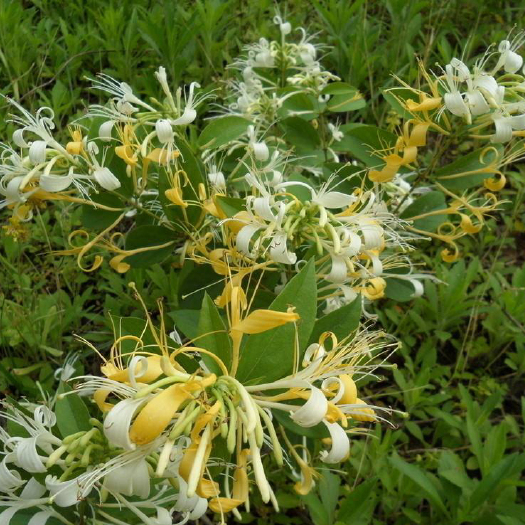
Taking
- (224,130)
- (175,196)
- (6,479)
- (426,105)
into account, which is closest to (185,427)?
(6,479)

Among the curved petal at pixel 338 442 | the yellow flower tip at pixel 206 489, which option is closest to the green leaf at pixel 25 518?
the yellow flower tip at pixel 206 489

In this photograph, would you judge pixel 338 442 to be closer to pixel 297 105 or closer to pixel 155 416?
pixel 155 416

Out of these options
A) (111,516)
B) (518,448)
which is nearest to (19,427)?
(111,516)

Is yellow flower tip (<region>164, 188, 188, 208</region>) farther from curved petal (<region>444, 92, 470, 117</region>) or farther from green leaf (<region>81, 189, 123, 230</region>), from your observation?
curved petal (<region>444, 92, 470, 117</region>)

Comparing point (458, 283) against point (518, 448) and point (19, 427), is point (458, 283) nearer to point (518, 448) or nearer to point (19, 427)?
point (518, 448)

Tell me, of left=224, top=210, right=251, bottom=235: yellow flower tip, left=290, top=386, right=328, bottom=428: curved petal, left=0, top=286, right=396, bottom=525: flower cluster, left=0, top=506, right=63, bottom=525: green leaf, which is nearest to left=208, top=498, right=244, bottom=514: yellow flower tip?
left=0, top=286, right=396, bottom=525: flower cluster

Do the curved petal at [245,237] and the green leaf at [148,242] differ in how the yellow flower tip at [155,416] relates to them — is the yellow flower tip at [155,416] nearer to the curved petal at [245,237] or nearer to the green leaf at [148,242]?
the curved petal at [245,237]

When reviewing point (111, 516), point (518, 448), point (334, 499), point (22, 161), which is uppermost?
point (22, 161)
